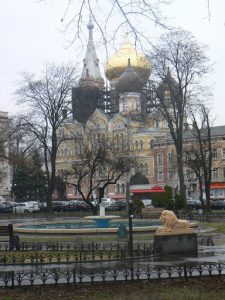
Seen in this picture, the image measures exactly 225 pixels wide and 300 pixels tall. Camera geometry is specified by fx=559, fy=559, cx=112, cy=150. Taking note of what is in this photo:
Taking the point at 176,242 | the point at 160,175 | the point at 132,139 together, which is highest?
the point at 132,139

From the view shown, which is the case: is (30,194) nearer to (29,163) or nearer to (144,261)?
(29,163)

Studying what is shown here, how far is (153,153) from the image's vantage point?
306 ft

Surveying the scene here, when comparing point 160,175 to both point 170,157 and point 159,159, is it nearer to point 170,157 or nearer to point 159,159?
point 159,159

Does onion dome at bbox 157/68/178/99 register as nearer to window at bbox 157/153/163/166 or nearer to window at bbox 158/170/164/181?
window at bbox 157/153/163/166

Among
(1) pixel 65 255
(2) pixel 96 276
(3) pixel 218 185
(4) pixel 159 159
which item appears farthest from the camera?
(4) pixel 159 159

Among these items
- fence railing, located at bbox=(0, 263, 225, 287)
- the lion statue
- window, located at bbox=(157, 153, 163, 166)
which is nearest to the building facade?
window, located at bbox=(157, 153, 163, 166)

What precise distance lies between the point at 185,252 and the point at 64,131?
42871 millimetres

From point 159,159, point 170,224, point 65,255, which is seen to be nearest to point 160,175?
point 159,159

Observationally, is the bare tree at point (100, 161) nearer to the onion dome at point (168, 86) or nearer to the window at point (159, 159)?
the onion dome at point (168, 86)

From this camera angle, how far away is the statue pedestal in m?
17.2

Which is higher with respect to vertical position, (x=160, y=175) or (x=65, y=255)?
(x=160, y=175)

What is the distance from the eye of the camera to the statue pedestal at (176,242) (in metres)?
17.2

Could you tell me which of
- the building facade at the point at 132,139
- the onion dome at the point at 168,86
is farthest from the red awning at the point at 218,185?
the onion dome at the point at 168,86

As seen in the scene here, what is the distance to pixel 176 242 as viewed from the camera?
17.3m
